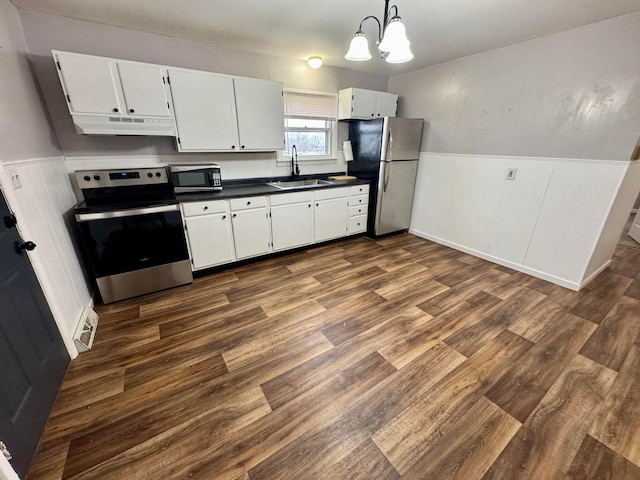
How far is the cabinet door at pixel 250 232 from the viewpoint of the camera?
2.88 m

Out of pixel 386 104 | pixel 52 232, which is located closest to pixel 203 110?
pixel 52 232

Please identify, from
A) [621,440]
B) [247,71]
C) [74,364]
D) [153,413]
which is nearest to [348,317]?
[153,413]

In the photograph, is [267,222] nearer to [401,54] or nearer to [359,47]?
[359,47]

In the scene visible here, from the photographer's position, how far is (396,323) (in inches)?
84.6

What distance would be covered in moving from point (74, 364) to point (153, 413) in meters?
0.80

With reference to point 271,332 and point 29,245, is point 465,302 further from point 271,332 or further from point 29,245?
point 29,245

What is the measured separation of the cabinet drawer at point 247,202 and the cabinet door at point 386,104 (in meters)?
2.27

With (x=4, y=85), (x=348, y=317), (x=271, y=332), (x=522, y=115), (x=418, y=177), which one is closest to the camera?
(x=4, y=85)

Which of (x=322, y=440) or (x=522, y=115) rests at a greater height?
(x=522, y=115)

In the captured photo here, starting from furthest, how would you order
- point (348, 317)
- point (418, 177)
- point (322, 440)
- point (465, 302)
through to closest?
point (418, 177), point (465, 302), point (348, 317), point (322, 440)

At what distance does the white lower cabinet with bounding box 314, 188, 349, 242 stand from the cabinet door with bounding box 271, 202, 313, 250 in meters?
0.13

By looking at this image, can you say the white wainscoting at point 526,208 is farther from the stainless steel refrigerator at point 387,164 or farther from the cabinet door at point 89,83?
the cabinet door at point 89,83

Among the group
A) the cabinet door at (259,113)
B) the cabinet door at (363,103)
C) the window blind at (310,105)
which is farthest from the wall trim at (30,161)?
the cabinet door at (363,103)

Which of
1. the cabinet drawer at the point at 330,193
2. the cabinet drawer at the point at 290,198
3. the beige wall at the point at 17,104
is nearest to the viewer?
the beige wall at the point at 17,104
